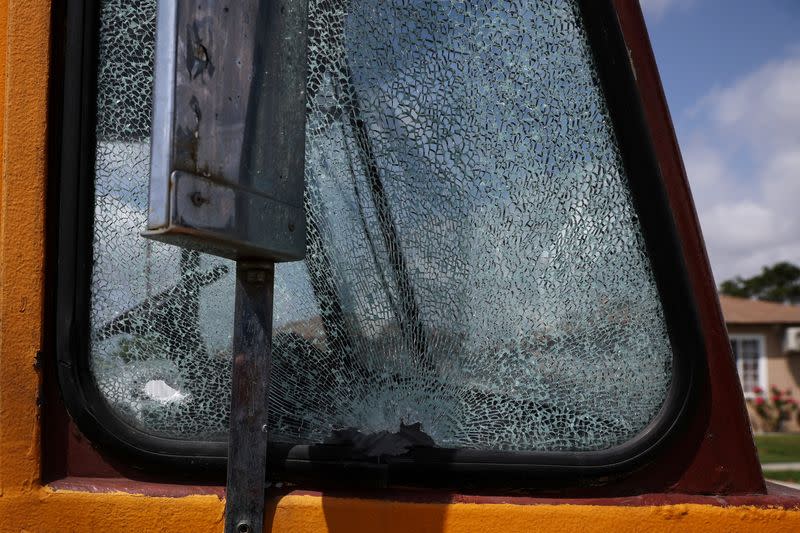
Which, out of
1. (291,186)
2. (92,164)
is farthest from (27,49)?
(291,186)

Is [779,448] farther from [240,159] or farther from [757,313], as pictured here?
[240,159]

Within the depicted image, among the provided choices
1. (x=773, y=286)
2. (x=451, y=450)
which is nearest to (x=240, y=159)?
(x=451, y=450)

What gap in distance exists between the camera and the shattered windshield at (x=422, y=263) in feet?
3.79

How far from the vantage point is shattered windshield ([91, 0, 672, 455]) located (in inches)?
45.5

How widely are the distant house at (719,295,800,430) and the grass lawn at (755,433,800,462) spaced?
1.72m

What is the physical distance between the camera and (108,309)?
1.20 meters

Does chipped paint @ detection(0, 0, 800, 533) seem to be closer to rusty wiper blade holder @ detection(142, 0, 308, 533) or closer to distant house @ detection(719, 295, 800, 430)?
rusty wiper blade holder @ detection(142, 0, 308, 533)

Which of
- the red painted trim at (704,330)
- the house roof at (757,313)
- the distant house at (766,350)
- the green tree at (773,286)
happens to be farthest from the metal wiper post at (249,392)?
the green tree at (773,286)

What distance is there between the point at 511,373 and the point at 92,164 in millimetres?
746

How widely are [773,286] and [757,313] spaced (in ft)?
86.9

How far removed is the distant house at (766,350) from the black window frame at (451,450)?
2005cm

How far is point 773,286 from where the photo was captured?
145 ft

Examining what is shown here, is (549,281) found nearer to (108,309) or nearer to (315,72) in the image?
(315,72)

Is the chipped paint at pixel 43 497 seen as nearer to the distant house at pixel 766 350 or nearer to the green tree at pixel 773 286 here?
the distant house at pixel 766 350
